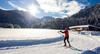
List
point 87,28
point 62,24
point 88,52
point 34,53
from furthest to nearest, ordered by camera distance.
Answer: point 62,24
point 87,28
point 34,53
point 88,52

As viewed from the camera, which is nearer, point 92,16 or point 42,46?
point 42,46

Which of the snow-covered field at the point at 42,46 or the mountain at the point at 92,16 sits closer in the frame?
the snow-covered field at the point at 42,46

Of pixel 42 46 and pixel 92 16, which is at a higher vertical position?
pixel 92 16

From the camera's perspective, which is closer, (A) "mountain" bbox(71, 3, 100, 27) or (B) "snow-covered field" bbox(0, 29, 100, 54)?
(B) "snow-covered field" bbox(0, 29, 100, 54)

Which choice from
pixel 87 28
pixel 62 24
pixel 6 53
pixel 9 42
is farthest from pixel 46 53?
pixel 62 24

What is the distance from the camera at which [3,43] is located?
659cm

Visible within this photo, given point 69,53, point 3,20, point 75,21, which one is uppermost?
point 3,20

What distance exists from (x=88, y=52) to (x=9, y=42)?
329 inches

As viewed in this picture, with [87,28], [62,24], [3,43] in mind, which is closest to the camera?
[3,43]

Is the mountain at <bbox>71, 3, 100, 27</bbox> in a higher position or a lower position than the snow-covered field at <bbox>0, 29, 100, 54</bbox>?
higher

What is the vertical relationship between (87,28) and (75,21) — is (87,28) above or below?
below

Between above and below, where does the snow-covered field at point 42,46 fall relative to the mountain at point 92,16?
below

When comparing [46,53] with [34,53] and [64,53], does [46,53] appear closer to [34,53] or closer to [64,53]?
[34,53]

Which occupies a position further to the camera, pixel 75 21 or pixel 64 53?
pixel 75 21
